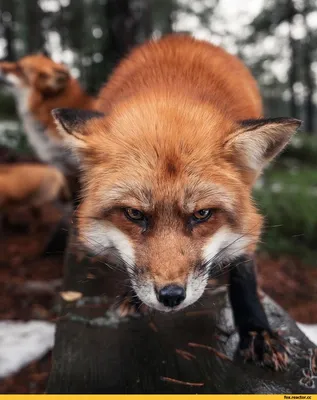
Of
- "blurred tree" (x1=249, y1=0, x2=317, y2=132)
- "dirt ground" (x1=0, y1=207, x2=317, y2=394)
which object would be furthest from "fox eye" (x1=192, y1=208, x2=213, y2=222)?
"blurred tree" (x1=249, y1=0, x2=317, y2=132)

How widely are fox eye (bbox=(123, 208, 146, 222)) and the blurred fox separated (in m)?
4.51

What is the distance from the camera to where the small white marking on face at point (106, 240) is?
7.11ft

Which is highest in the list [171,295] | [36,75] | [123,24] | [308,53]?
[308,53]

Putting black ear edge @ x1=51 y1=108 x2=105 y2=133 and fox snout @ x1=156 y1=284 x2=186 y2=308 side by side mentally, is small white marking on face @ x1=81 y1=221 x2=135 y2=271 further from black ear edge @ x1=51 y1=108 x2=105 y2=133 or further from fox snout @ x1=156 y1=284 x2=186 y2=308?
black ear edge @ x1=51 y1=108 x2=105 y2=133

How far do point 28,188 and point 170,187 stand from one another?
5.05 metres

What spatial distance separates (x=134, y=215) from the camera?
6.96ft

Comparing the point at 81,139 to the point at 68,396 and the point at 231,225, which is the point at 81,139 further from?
the point at 68,396

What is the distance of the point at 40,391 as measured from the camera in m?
3.25

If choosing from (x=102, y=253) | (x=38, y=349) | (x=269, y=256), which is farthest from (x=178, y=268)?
(x=269, y=256)

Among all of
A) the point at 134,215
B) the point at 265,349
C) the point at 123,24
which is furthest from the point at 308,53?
the point at 134,215

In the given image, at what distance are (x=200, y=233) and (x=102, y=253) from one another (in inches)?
26.6

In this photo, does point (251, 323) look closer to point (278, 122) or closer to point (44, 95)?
point (278, 122)

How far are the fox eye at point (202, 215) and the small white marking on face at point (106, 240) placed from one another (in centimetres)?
33

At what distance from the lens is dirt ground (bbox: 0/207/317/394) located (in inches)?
193
